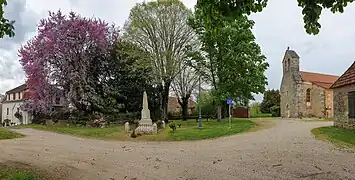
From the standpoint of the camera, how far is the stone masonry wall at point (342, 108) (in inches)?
832

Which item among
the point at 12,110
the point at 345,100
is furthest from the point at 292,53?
the point at 12,110

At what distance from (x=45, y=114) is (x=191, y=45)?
51.9 feet

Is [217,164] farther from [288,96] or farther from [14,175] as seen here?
[288,96]

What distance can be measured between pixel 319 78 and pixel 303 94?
5920mm

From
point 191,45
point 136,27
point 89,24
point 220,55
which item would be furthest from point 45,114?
Answer: point 220,55

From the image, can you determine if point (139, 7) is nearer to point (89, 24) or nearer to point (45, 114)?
point (89, 24)

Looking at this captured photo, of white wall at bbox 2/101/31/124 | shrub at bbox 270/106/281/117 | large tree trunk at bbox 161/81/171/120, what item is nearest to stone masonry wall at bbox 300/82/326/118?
shrub at bbox 270/106/281/117

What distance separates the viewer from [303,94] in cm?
4603

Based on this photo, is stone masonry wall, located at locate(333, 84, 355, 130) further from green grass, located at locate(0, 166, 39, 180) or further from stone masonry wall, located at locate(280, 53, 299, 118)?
stone masonry wall, located at locate(280, 53, 299, 118)

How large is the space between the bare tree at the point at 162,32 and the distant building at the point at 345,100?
47.3 feet

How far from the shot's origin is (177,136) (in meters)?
20.0

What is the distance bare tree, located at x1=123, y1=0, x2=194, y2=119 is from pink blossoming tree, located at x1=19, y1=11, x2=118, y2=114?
3173mm

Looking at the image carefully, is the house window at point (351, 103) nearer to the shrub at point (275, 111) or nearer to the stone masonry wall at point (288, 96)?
the stone masonry wall at point (288, 96)

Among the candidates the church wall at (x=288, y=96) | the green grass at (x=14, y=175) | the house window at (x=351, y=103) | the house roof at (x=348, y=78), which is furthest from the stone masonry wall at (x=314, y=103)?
the green grass at (x=14, y=175)
